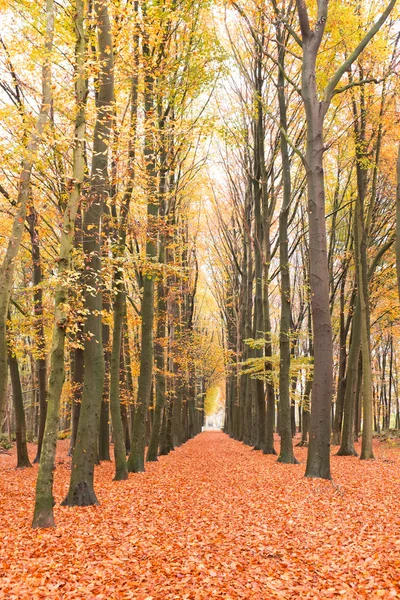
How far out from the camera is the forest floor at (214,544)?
4.62 metres

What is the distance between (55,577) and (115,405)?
6.65 metres

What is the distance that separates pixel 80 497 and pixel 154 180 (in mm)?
8219

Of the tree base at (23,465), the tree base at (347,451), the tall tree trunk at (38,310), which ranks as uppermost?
the tall tree trunk at (38,310)

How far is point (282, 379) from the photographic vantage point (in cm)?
1468

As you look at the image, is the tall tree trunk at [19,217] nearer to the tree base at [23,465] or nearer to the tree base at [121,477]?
the tree base at [121,477]

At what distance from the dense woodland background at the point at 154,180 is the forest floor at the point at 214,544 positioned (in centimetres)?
93

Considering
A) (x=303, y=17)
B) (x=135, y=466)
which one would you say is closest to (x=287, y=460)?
(x=135, y=466)

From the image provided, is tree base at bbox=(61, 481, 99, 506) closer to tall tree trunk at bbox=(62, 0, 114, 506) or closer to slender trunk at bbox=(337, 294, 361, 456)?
tall tree trunk at bbox=(62, 0, 114, 506)

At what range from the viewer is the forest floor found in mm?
4617

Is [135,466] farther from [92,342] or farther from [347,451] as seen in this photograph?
[347,451]

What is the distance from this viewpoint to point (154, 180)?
12.8 metres

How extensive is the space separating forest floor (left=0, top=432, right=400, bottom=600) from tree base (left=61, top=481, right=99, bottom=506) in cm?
25

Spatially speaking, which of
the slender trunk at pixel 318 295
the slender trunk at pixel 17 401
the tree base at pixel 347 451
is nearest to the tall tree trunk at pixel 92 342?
the slender trunk at pixel 318 295

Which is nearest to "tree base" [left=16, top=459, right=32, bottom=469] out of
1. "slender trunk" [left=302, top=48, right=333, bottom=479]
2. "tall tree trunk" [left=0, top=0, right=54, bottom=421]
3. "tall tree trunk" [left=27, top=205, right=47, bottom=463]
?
"tall tree trunk" [left=27, top=205, right=47, bottom=463]
